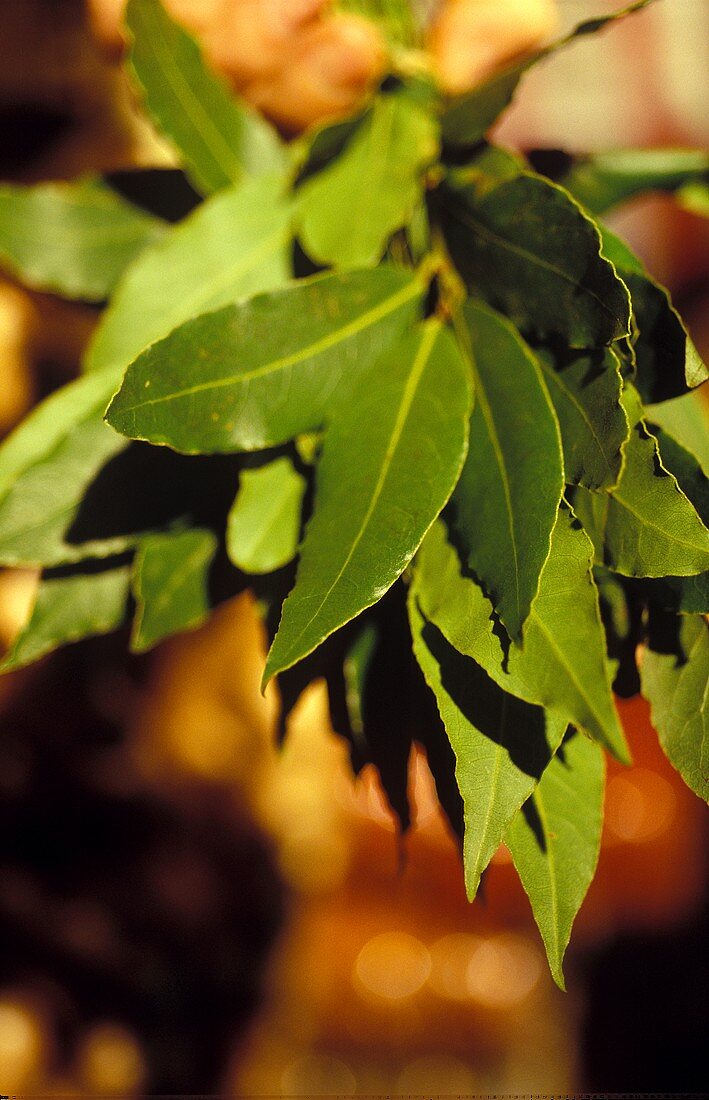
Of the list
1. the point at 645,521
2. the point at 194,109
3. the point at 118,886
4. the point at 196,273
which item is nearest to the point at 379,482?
the point at 645,521

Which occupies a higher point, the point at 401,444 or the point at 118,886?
the point at 401,444

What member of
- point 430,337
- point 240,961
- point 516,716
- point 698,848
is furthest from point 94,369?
point 698,848

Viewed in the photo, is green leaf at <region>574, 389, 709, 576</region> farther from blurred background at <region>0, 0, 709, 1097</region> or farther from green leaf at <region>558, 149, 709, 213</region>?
blurred background at <region>0, 0, 709, 1097</region>

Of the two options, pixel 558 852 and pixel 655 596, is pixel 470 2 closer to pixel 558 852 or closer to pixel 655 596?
pixel 655 596

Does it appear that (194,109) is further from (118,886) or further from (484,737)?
(118,886)

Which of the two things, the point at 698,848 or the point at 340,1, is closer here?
the point at 340,1

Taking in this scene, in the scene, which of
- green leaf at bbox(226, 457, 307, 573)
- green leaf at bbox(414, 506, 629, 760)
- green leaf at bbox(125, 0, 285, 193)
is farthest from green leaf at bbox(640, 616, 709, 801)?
green leaf at bbox(125, 0, 285, 193)
